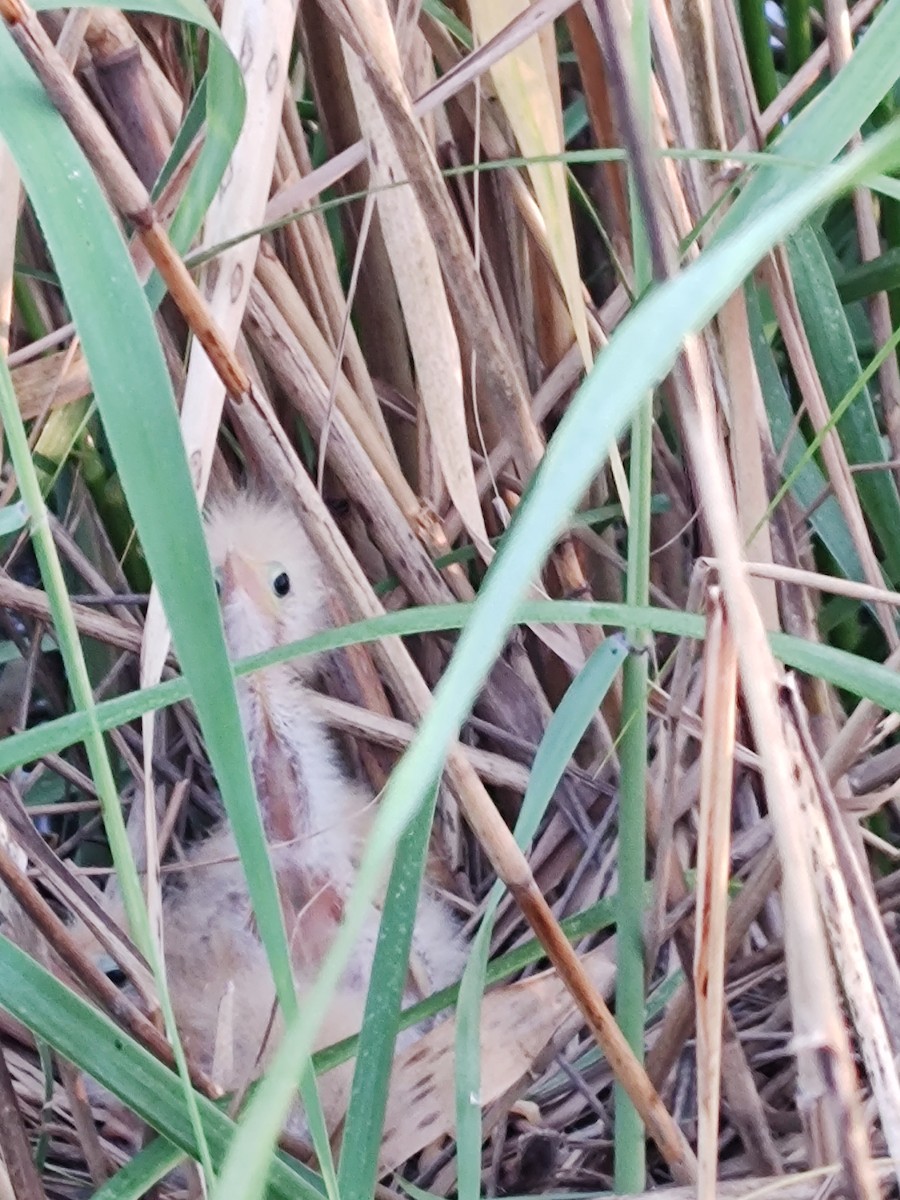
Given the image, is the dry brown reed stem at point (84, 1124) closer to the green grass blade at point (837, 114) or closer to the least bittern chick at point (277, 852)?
the least bittern chick at point (277, 852)

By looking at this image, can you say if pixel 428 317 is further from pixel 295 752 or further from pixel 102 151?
pixel 295 752

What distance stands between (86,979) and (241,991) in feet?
1.17

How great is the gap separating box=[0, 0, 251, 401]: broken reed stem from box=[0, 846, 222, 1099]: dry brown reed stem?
0.26 metres

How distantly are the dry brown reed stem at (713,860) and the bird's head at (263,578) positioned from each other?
0.71 m

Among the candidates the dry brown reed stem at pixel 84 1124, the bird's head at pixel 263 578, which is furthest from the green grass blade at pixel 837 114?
the bird's head at pixel 263 578

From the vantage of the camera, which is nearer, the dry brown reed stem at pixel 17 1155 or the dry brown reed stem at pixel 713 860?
the dry brown reed stem at pixel 713 860

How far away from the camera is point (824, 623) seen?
966 mm

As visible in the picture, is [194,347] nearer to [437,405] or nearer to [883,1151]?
[437,405]

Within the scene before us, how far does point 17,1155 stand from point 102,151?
19.4 inches

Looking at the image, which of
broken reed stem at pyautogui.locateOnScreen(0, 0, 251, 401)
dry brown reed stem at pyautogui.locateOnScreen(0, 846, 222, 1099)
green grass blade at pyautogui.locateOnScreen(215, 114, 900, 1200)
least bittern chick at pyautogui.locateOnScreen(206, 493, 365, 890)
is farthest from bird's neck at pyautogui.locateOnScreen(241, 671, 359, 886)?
green grass blade at pyautogui.locateOnScreen(215, 114, 900, 1200)

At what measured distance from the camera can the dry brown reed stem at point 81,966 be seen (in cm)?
55

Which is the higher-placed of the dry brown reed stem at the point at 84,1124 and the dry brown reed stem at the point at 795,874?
the dry brown reed stem at the point at 795,874

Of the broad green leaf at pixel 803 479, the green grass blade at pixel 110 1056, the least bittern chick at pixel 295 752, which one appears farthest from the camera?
the least bittern chick at pixel 295 752

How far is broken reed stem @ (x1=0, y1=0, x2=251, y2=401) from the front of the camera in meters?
0.43
